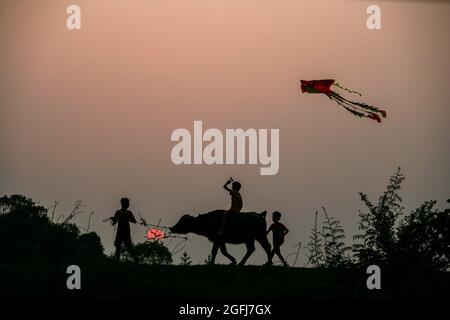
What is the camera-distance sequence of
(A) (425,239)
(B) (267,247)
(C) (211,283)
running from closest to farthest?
(C) (211,283) → (B) (267,247) → (A) (425,239)

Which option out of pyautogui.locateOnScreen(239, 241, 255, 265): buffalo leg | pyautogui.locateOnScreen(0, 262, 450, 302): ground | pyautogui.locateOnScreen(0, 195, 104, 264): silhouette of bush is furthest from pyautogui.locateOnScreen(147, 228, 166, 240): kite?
pyautogui.locateOnScreen(239, 241, 255, 265): buffalo leg

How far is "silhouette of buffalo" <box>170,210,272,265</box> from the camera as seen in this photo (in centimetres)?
970

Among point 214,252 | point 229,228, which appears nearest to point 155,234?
point 214,252

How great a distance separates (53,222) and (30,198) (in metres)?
0.25

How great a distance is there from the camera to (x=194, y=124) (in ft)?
31.7

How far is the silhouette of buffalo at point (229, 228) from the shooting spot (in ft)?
31.8

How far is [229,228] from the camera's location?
987 centimetres

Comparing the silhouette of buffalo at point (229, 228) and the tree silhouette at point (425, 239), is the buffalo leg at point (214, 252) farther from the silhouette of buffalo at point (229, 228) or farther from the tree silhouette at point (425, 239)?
the tree silhouette at point (425, 239)

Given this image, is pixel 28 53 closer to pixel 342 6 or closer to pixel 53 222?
pixel 53 222

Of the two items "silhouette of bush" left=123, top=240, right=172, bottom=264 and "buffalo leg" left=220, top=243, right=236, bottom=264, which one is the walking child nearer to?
"buffalo leg" left=220, top=243, right=236, bottom=264

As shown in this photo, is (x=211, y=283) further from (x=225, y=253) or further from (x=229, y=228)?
(x=229, y=228)

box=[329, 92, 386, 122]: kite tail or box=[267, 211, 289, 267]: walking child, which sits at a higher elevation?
box=[329, 92, 386, 122]: kite tail
